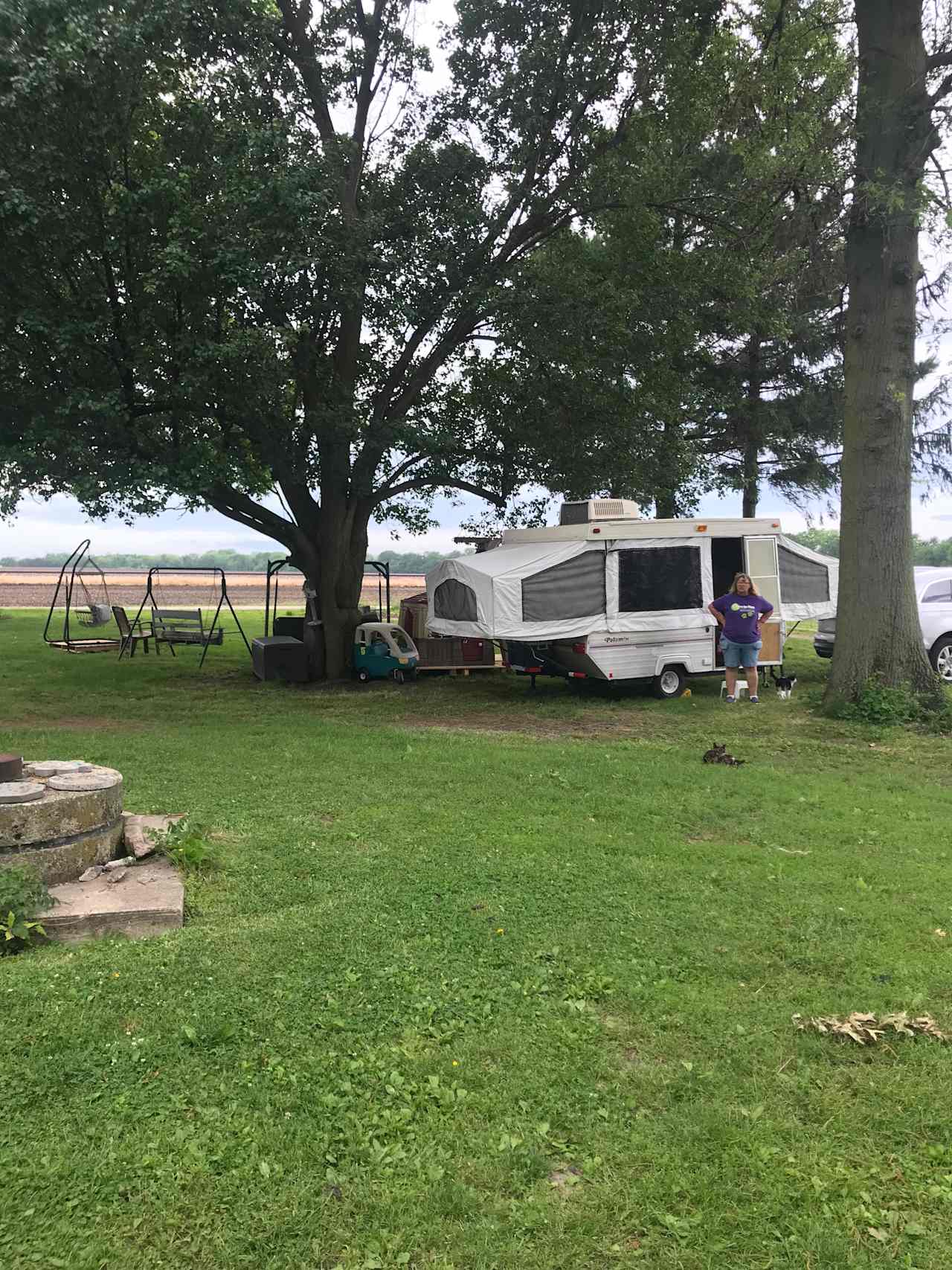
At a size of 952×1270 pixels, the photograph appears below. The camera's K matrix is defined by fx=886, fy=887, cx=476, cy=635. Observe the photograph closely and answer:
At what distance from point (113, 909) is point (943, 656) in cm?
1381

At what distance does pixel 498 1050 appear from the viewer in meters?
3.29

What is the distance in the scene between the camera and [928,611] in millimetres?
14352

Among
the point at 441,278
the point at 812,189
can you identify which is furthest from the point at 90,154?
the point at 812,189

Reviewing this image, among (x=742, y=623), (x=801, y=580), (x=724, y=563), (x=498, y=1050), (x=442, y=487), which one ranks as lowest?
(x=498, y=1050)

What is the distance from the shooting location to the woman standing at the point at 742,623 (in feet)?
38.7

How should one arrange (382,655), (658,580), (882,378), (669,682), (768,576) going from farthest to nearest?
(382,655) < (768,576) < (669,682) < (658,580) < (882,378)

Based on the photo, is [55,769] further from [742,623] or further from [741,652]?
[741,652]

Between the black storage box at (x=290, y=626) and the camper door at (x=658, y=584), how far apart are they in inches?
271

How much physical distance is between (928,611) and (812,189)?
6.73 meters

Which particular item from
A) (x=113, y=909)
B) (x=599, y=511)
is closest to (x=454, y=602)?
(x=599, y=511)

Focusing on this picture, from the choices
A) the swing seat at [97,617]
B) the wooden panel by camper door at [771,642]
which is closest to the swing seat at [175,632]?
the swing seat at [97,617]

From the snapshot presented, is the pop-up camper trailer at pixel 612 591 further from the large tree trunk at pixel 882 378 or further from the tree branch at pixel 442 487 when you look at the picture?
the tree branch at pixel 442 487

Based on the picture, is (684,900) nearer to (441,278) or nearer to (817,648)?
(441,278)

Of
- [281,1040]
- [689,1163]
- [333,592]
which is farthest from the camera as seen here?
[333,592]
